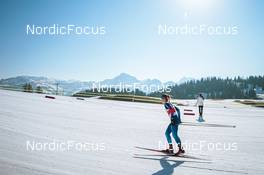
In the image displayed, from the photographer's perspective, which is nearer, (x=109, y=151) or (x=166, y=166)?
(x=166, y=166)

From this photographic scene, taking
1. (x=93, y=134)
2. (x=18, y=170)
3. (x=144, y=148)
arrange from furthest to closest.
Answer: (x=93, y=134)
(x=144, y=148)
(x=18, y=170)

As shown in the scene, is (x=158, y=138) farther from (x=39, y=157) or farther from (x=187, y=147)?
(x=39, y=157)

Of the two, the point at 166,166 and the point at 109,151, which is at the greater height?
the point at 109,151

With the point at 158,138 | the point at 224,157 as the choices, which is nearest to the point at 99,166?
the point at 224,157

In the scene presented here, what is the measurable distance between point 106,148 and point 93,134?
98.1 inches

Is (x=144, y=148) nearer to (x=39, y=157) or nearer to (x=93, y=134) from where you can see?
(x=93, y=134)

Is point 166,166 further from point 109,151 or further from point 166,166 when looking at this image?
point 109,151

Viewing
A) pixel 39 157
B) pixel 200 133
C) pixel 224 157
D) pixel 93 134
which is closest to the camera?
pixel 39 157

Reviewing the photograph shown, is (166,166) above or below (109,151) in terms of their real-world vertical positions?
below

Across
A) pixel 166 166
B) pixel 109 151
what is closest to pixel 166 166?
pixel 166 166

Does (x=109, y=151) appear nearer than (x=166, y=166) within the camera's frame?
A: No

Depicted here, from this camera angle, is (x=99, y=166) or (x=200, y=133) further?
(x=200, y=133)

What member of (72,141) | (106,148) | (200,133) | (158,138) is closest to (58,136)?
(72,141)

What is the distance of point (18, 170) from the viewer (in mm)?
6301
